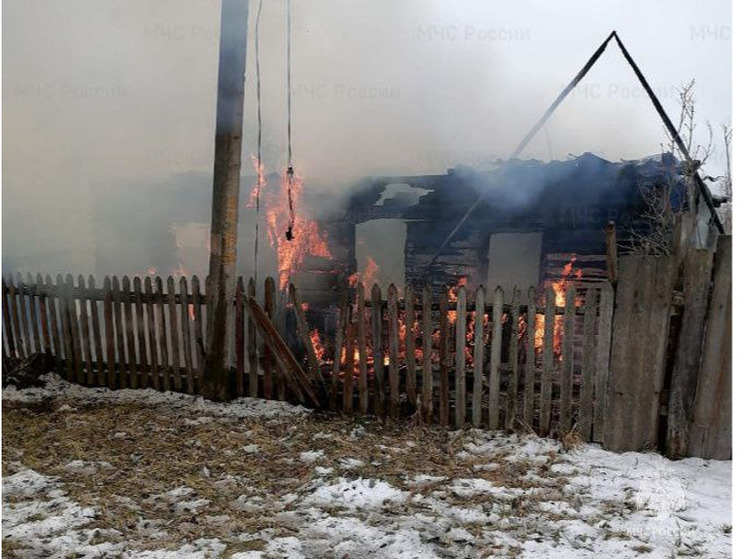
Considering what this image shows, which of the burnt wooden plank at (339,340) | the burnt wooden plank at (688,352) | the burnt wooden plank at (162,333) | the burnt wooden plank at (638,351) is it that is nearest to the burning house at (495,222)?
the burnt wooden plank at (339,340)

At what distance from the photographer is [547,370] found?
202 inches

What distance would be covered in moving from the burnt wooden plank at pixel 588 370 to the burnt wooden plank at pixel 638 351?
18 centimetres

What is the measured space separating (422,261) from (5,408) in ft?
35.8

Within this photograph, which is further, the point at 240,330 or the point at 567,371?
the point at 240,330

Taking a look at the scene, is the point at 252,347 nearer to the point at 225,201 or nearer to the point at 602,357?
the point at 225,201

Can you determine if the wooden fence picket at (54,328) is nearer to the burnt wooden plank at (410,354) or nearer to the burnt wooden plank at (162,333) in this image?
the burnt wooden plank at (162,333)

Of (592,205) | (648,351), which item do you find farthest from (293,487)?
(592,205)

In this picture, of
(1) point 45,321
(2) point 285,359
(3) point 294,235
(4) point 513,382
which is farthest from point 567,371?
(3) point 294,235

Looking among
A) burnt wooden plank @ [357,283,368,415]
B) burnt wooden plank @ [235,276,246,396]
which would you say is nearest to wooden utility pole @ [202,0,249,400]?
burnt wooden plank @ [235,276,246,396]

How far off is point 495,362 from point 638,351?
4.76ft

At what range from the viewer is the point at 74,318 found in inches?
311

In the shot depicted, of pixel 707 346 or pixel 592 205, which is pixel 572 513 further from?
pixel 592 205

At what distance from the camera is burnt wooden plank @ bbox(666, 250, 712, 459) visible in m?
4.46

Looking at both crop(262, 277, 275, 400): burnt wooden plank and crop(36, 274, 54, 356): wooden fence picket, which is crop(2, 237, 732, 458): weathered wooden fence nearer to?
Answer: crop(262, 277, 275, 400): burnt wooden plank
